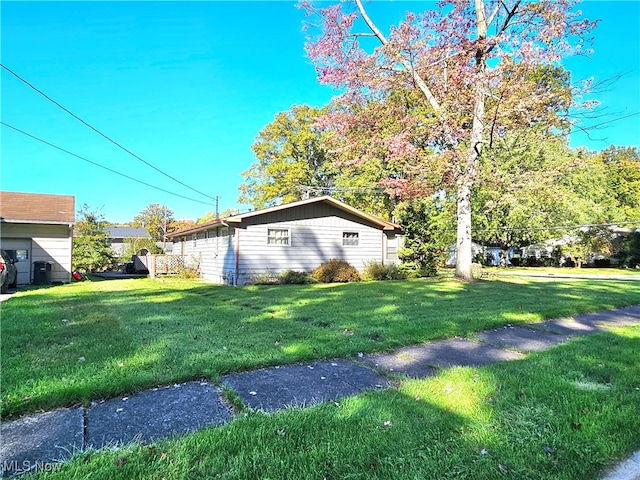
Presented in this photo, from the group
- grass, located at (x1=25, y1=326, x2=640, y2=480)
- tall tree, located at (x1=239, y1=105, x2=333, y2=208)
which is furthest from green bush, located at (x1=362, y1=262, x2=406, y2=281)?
tall tree, located at (x1=239, y1=105, x2=333, y2=208)

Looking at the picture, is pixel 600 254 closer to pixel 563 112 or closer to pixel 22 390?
pixel 563 112

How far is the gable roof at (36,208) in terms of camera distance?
1419 cm

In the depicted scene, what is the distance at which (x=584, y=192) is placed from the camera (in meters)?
28.4

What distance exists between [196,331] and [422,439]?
12.9 ft

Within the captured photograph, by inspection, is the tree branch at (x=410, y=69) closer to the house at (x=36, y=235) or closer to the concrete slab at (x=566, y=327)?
the concrete slab at (x=566, y=327)

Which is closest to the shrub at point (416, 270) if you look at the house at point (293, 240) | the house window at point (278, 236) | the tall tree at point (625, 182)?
the house at point (293, 240)

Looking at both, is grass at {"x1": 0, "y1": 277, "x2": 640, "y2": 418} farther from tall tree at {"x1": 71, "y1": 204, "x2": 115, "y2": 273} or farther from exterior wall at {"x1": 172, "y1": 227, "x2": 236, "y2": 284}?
tall tree at {"x1": 71, "y1": 204, "x2": 115, "y2": 273}

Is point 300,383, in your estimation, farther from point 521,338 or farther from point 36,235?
point 36,235

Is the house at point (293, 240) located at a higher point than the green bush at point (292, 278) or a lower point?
higher

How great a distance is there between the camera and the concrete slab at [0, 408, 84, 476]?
78.2 inches

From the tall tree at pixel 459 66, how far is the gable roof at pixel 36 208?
1240 cm

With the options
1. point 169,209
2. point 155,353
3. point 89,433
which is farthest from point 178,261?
point 169,209

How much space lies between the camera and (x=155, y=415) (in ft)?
8.55

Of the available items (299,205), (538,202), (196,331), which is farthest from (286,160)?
(196,331)
